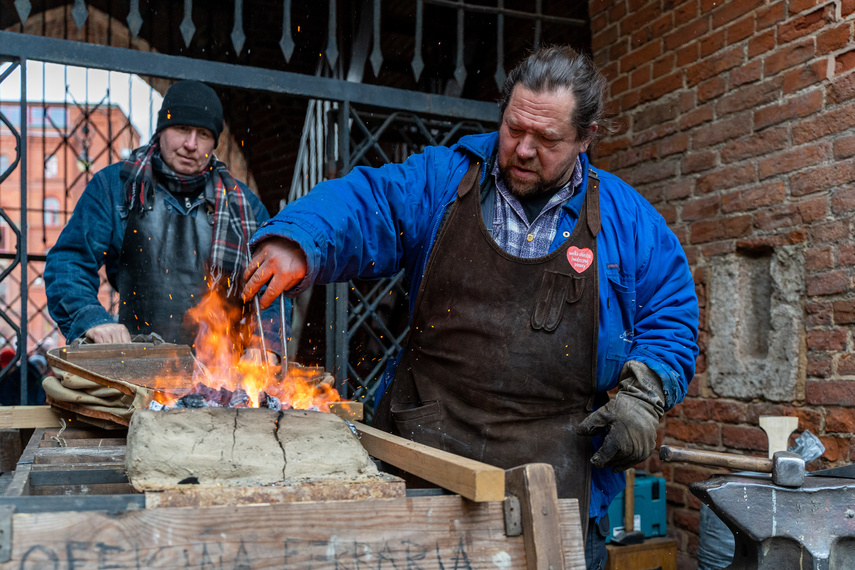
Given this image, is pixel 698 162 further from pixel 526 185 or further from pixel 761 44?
pixel 526 185

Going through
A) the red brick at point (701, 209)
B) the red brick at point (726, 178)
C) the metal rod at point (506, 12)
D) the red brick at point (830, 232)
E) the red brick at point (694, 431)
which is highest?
the metal rod at point (506, 12)

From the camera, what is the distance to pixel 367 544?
1.31 m

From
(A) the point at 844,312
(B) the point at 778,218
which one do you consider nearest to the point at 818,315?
(A) the point at 844,312

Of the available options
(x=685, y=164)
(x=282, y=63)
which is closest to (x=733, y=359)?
(x=685, y=164)

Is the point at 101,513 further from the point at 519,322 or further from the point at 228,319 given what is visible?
the point at 228,319

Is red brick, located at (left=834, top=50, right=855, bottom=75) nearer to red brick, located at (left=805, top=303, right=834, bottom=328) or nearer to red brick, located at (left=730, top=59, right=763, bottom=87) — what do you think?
red brick, located at (left=730, top=59, right=763, bottom=87)

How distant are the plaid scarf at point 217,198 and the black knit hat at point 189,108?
0.59 feet

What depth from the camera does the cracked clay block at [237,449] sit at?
140 cm

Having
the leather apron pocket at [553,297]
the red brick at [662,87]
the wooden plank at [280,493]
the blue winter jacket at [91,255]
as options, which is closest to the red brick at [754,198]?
the red brick at [662,87]

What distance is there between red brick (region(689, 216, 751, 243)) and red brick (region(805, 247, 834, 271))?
35 cm

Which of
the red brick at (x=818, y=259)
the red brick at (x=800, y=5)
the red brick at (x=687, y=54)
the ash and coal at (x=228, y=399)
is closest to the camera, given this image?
the ash and coal at (x=228, y=399)

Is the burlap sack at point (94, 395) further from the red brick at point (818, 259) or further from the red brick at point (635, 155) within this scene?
the red brick at point (635, 155)

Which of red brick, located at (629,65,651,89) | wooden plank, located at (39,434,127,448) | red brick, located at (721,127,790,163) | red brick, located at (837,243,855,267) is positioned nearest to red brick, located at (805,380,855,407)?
red brick, located at (837,243,855,267)

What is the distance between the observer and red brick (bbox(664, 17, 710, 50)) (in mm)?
3637
